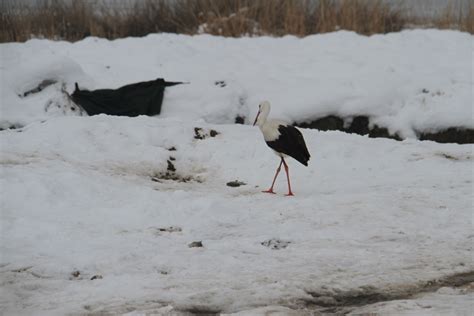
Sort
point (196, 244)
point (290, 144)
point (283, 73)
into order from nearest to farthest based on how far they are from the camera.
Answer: point (196, 244) → point (290, 144) → point (283, 73)

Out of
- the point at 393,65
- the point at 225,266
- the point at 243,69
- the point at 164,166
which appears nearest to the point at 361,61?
the point at 393,65

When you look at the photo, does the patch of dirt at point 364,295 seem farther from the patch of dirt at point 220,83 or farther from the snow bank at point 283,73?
the patch of dirt at point 220,83

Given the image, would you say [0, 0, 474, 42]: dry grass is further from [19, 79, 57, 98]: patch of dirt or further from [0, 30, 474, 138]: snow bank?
[19, 79, 57, 98]: patch of dirt

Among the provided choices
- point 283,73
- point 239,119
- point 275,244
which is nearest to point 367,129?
point 239,119

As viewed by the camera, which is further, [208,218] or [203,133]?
[203,133]

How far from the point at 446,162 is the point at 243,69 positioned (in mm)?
5411

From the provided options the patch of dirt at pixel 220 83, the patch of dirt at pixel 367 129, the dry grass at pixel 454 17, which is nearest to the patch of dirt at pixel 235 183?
the patch of dirt at pixel 367 129

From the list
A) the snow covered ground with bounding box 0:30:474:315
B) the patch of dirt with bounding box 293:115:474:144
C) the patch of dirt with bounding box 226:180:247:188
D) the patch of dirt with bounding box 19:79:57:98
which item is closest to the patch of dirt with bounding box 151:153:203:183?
the snow covered ground with bounding box 0:30:474:315

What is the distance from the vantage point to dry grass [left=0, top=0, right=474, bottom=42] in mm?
14672

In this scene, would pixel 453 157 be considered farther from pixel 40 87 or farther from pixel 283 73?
pixel 40 87

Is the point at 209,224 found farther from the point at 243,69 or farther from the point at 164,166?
the point at 243,69

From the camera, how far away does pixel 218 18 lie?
48.8 feet

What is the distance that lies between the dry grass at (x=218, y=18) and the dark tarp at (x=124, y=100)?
446cm

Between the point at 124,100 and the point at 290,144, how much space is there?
14.5 feet
